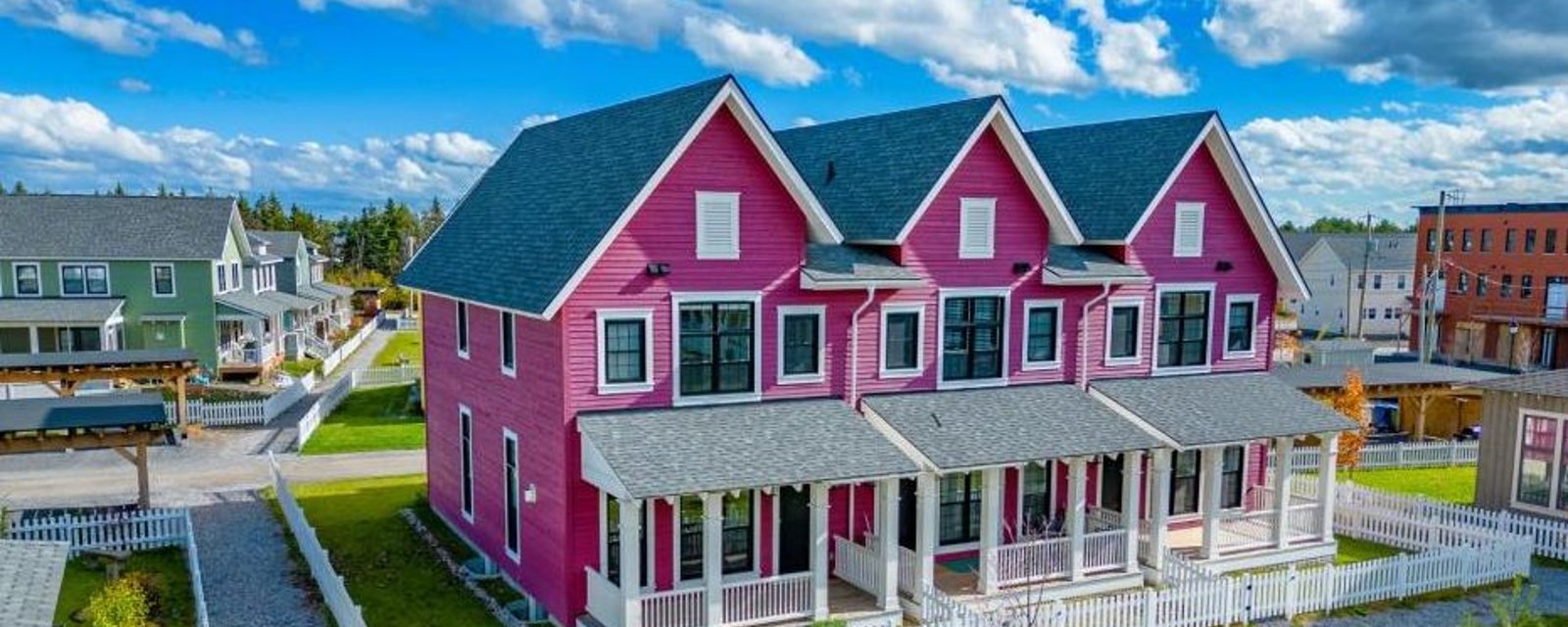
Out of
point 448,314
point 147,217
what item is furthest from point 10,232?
point 448,314

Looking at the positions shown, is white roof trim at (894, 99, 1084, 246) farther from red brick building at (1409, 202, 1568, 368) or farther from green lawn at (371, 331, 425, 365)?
red brick building at (1409, 202, 1568, 368)

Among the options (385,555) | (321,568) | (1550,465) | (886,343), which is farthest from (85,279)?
(1550,465)

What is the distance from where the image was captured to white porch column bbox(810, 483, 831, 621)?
15945mm

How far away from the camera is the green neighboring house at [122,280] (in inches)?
1604

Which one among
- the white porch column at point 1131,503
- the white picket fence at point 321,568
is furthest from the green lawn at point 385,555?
the white porch column at point 1131,503

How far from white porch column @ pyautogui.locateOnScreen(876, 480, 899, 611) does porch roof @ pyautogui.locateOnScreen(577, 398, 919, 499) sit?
51 cm

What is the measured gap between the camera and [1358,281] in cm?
7388

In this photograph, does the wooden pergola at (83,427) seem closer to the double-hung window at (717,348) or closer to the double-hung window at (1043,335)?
the double-hung window at (717,348)

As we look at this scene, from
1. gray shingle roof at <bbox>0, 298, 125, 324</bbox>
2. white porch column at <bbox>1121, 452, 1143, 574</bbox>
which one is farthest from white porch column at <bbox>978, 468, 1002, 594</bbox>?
gray shingle roof at <bbox>0, 298, 125, 324</bbox>

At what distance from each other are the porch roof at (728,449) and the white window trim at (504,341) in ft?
9.03

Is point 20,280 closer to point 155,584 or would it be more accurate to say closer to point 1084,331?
point 155,584

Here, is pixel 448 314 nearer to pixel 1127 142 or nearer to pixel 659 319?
pixel 659 319

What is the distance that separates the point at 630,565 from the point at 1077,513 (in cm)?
857

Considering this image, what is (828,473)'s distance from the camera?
1571 centimetres
